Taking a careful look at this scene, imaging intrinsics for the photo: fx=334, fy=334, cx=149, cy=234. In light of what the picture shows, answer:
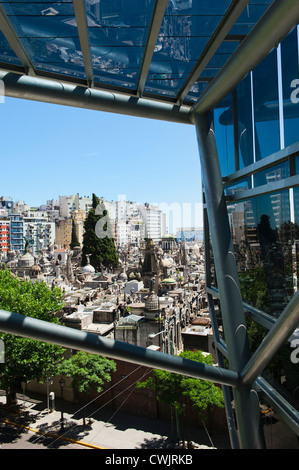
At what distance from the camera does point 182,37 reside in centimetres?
360

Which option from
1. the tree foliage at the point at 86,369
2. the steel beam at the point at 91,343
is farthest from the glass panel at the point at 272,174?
the tree foliage at the point at 86,369

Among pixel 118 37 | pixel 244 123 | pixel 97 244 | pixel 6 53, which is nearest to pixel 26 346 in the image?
pixel 6 53

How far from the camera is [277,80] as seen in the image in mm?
3852

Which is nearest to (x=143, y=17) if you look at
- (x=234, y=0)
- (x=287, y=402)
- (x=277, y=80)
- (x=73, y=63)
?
(x=234, y=0)

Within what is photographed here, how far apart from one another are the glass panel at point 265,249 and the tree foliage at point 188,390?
7652mm

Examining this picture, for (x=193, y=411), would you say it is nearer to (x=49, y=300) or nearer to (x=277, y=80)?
(x=49, y=300)

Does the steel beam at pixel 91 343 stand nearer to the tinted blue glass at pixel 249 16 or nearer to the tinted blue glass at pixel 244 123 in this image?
the tinted blue glass at pixel 244 123

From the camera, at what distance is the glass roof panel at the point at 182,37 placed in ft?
10.3

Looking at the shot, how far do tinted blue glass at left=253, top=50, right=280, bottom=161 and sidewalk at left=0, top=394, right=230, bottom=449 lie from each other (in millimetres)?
11258

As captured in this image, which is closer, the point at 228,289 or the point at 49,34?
the point at 49,34

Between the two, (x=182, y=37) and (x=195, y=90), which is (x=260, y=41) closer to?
(x=182, y=37)

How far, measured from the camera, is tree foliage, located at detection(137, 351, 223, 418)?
448 inches

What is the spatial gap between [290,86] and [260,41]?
3.20ft

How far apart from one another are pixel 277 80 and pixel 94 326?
1473 centimetres
